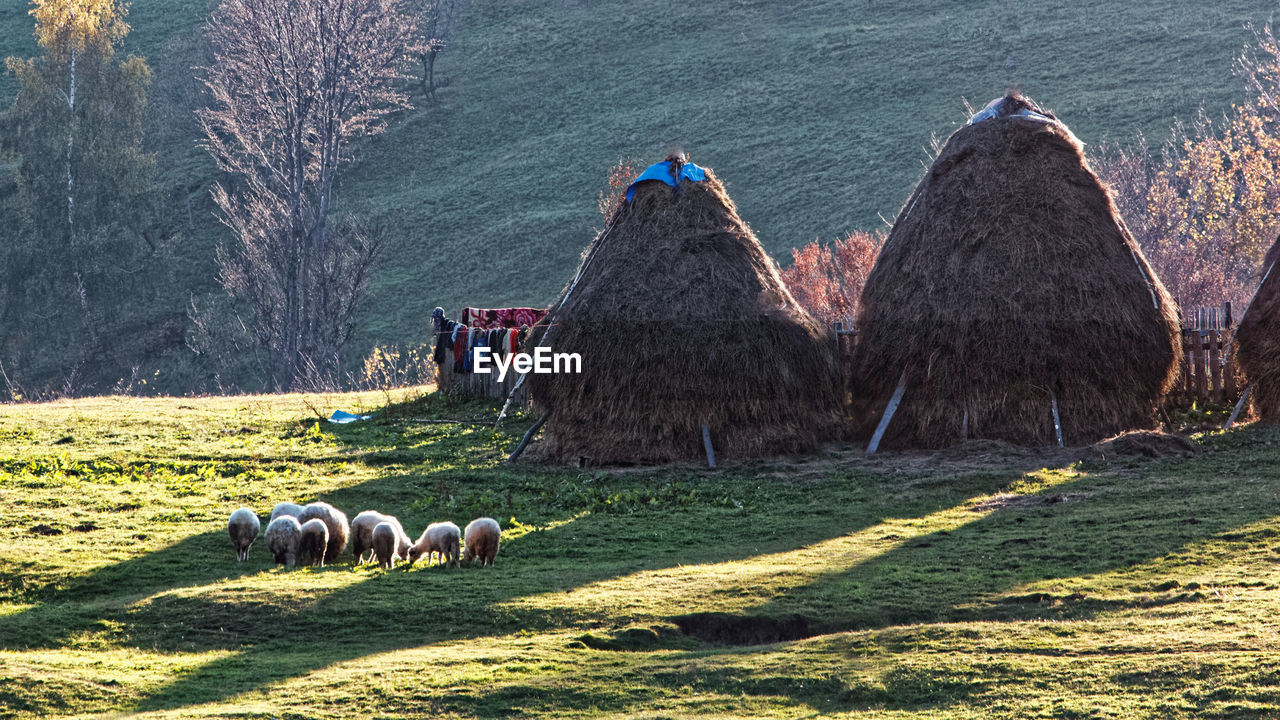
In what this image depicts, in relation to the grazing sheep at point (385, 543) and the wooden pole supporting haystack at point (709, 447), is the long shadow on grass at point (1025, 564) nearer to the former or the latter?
the grazing sheep at point (385, 543)

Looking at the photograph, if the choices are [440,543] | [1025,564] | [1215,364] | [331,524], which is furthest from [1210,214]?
[331,524]

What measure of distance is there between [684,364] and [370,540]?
568 centimetres

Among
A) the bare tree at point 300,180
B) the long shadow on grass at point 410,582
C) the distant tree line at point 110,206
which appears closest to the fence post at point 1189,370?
the long shadow on grass at point 410,582

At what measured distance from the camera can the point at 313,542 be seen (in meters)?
10.9

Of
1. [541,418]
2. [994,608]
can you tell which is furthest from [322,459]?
[994,608]

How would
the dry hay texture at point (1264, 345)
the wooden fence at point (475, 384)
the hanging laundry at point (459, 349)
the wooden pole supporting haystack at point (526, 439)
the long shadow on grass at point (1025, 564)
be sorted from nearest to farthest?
the long shadow on grass at point (1025, 564)
the dry hay texture at point (1264, 345)
the wooden pole supporting haystack at point (526, 439)
the wooden fence at point (475, 384)
the hanging laundry at point (459, 349)

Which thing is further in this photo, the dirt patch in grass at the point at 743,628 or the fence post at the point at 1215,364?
the fence post at the point at 1215,364

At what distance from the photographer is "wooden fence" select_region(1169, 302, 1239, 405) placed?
17.0 meters

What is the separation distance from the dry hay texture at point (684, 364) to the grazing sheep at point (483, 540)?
204 inches

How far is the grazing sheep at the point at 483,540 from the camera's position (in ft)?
34.9

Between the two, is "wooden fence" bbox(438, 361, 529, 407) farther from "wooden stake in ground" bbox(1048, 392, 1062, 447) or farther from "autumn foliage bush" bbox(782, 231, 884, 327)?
"autumn foliage bush" bbox(782, 231, 884, 327)

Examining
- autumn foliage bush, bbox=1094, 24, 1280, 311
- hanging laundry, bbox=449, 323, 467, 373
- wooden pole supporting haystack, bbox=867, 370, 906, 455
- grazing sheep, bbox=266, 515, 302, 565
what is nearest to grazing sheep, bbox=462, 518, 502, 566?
grazing sheep, bbox=266, 515, 302, 565

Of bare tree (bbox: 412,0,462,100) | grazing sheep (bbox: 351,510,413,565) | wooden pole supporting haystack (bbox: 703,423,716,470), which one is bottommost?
grazing sheep (bbox: 351,510,413,565)

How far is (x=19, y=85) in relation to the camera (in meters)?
60.4
